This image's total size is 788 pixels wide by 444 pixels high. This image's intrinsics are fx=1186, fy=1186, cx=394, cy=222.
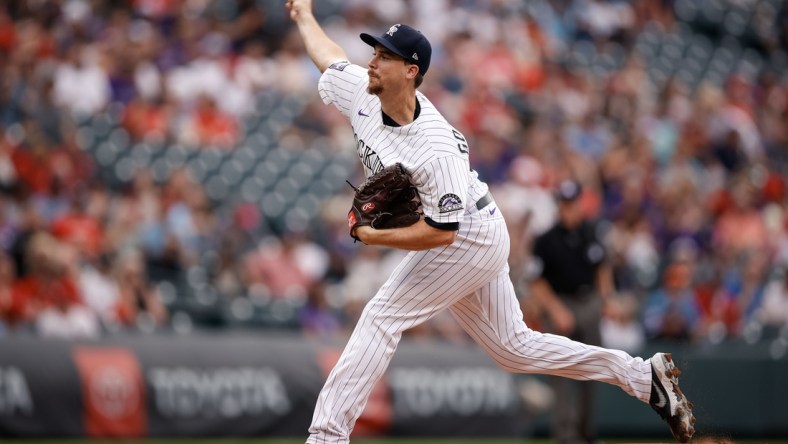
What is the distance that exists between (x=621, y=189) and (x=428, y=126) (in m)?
A: 10.3

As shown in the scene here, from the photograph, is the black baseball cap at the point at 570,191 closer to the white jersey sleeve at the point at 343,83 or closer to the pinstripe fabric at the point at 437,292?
the pinstripe fabric at the point at 437,292

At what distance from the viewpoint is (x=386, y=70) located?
17.9 ft

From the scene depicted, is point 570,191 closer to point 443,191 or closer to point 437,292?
point 437,292

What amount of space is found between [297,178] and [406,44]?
8425mm

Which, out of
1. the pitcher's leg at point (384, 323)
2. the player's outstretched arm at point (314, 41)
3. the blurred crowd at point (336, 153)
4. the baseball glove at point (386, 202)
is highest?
the player's outstretched arm at point (314, 41)

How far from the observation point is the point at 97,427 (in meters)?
9.42

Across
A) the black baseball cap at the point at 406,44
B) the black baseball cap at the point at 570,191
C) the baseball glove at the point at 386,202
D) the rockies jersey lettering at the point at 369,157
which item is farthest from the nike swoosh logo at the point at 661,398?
the black baseball cap at the point at 570,191

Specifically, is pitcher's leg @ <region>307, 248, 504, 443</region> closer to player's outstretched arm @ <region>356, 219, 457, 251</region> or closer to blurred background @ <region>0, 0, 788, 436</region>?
player's outstretched arm @ <region>356, 219, 457, 251</region>

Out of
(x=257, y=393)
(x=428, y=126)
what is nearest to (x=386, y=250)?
(x=257, y=393)

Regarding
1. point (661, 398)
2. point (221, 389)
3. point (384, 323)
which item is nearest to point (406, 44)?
point (384, 323)

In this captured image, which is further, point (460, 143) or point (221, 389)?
point (221, 389)

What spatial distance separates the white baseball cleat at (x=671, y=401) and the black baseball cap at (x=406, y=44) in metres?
1.98

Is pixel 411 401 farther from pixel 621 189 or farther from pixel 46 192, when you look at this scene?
pixel 621 189

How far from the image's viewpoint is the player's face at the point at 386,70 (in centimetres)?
546
